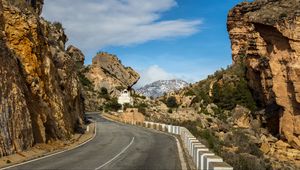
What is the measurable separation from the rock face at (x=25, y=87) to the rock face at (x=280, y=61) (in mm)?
29147

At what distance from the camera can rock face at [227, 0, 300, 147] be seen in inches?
1917

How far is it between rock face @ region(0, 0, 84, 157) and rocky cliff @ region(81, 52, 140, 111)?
78718 millimetres

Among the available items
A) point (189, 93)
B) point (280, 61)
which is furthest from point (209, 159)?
point (189, 93)

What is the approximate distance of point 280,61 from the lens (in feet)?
171

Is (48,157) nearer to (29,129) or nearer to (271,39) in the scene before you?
(29,129)

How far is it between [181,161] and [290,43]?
3471cm

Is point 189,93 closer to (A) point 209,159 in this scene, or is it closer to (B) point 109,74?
(B) point 109,74

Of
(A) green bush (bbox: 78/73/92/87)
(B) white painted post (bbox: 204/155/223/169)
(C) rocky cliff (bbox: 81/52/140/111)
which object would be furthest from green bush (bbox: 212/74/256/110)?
(B) white painted post (bbox: 204/155/223/169)

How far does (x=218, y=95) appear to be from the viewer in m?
74.9

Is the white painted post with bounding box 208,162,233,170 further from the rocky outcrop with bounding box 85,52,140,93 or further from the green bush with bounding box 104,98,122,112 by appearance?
the rocky outcrop with bounding box 85,52,140,93

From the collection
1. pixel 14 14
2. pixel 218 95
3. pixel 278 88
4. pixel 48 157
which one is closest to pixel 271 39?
pixel 278 88

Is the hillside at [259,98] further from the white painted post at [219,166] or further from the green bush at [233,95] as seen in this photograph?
the white painted post at [219,166]

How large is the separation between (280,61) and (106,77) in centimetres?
7496

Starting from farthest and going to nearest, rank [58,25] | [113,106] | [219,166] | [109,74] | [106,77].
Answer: [109,74] → [106,77] → [113,106] → [58,25] → [219,166]
